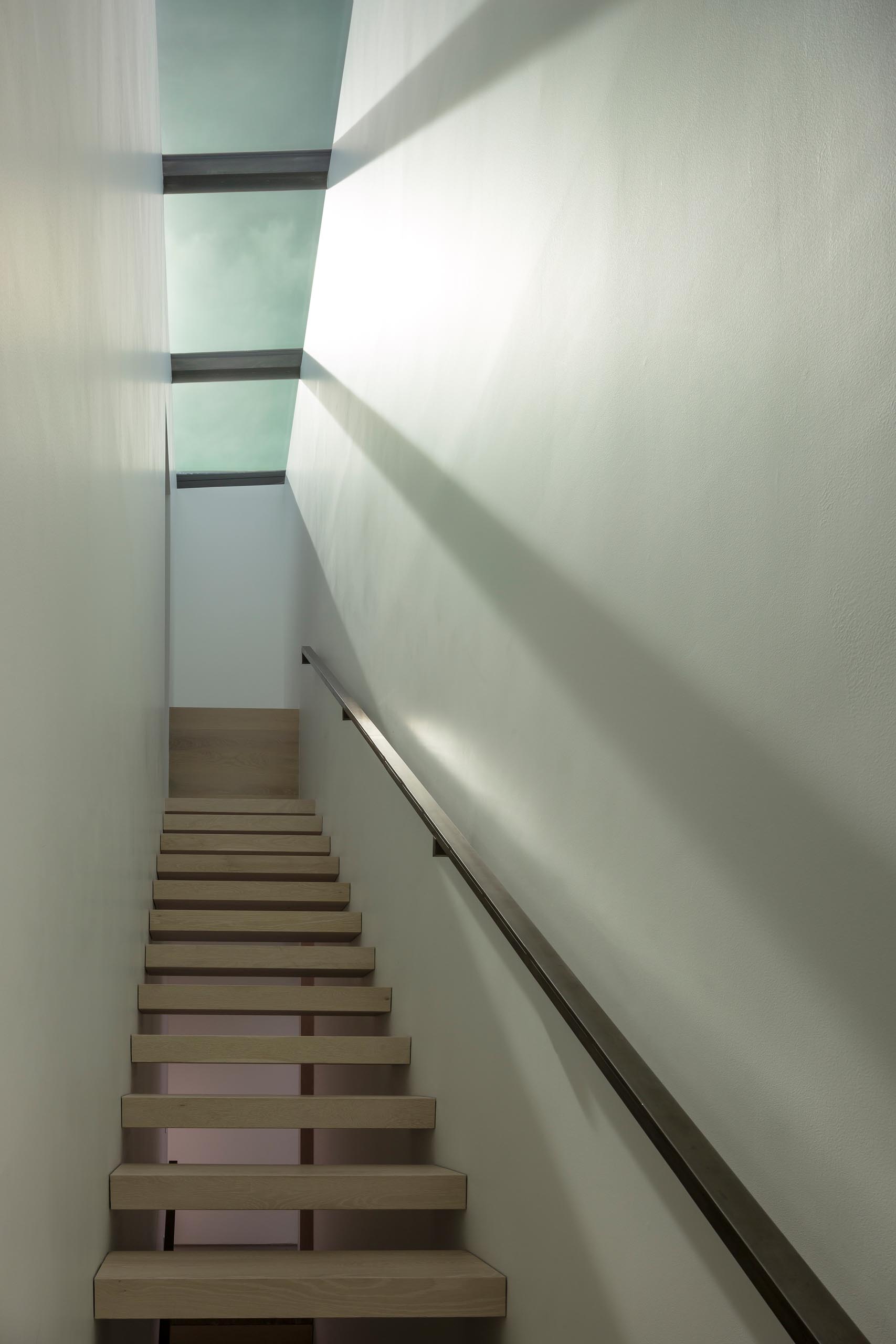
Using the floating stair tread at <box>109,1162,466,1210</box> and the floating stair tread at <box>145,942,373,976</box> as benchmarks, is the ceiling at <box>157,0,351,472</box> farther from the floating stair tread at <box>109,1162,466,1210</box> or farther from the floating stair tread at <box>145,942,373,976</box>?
the floating stair tread at <box>109,1162,466,1210</box>

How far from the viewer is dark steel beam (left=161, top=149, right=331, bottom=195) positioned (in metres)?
5.74

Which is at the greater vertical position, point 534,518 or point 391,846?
point 534,518

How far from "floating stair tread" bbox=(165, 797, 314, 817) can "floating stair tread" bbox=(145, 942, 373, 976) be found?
1.74 m

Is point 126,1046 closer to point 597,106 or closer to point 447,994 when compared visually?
point 447,994

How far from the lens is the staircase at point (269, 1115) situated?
2363mm

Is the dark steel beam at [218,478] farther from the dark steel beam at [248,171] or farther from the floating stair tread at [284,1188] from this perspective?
the floating stair tread at [284,1188]

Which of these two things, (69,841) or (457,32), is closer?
(69,841)

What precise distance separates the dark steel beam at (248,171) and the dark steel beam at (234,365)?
1964 millimetres

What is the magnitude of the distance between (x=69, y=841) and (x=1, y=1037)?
0.74 meters

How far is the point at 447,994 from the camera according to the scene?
10.1 ft

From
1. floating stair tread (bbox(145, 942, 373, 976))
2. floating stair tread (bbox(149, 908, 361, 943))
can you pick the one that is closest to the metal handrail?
floating stair tread (bbox(145, 942, 373, 976))

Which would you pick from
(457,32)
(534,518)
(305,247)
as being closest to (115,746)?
(534,518)

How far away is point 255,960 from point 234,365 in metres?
5.36

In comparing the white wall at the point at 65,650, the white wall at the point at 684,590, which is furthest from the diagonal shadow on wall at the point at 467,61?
the white wall at the point at 65,650
